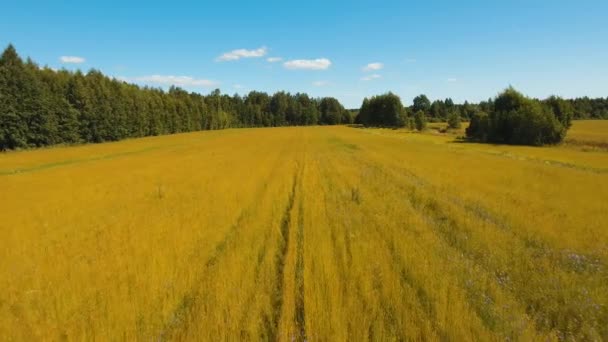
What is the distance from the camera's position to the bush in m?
49.9

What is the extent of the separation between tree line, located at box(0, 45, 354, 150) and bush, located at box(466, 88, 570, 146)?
71120 mm

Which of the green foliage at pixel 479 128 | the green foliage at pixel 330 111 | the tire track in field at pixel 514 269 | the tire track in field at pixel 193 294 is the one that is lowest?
the tire track in field at pixel 193 294

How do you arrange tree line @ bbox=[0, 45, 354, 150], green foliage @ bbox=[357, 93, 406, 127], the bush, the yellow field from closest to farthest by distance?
the yellow field < tree line @ bbox=[0, 45, 354, 150] < the bush < green foliage @ bbox=[357, 93, 406, 127]

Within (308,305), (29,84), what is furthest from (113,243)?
(29,84)

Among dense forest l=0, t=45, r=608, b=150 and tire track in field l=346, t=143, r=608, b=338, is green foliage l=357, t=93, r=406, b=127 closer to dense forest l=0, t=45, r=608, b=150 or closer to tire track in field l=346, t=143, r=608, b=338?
dense forest l=0, t=45, r=608, b=150

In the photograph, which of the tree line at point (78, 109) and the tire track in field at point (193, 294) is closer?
the tire track in field at point (193, 294)

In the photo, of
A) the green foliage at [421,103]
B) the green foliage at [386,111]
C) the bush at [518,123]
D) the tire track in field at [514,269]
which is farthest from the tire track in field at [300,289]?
the green foliage at [421,103]

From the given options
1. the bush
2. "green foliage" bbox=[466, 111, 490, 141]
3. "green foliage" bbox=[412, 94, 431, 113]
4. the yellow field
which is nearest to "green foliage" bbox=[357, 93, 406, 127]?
"green foliage" bbox=[466, 111, 490, 141]

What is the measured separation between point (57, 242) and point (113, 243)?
5.81ft

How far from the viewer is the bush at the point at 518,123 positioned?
49875 millimetres

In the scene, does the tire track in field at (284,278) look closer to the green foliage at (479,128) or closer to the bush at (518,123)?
the bush at (518,123)

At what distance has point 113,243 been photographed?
9.33m

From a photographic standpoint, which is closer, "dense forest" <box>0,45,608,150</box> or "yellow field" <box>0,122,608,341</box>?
"yellow field" <box>0,122,608,341</box>

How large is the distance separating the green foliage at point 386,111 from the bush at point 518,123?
48.0 metres
